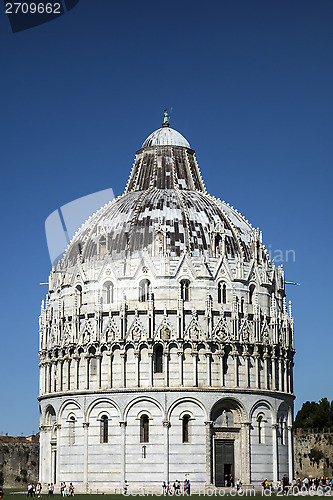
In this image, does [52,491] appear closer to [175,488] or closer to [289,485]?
[175,488]

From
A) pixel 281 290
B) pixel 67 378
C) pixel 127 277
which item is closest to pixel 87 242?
pixel 127 277

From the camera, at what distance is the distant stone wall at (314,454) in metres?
108

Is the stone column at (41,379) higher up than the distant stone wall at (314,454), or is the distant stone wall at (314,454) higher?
the stone column at (41,379)

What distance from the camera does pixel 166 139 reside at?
92.9 meters

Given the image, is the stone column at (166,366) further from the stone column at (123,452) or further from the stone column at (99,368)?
the stone column at (99,368)

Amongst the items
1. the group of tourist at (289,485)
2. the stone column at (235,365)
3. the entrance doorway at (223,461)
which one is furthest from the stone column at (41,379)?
the group of tourist at (289,485)

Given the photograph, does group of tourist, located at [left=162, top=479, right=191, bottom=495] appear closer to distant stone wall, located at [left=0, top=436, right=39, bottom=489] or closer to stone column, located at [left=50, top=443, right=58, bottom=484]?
stone column, located at [left=50, top=443, right=58, bottom=484]

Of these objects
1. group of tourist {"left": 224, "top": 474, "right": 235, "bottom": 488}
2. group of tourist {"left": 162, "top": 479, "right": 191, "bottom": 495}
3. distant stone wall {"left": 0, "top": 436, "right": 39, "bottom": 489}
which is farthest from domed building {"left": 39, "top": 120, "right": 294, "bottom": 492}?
distant stone wall {"left": 0, "top": 436, "right": 39, "bottom": 489}

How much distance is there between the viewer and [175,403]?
7825cm

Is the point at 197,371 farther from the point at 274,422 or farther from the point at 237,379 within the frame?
the point at 274,422

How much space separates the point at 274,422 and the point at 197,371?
8.76 metres

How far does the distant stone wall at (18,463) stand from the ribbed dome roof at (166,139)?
41.6 metres

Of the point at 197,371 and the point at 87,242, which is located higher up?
the point at 87,242

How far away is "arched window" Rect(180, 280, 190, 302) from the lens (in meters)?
81.1
